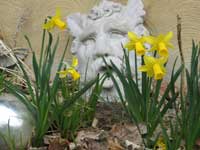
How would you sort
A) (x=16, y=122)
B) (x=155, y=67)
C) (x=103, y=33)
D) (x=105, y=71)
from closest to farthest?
(x=155, y=67) < (x=16, y=122) < (x=105, y=71) < (x=103, y=33)

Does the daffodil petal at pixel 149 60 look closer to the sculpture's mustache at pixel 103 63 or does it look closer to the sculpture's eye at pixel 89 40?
the sculpture's mustache at pixel 103 63

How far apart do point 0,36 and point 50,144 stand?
0.94 meters

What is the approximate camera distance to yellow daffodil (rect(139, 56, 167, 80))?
65.3 inches

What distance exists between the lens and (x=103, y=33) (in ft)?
7.61

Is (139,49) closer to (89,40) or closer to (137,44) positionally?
(137,44)

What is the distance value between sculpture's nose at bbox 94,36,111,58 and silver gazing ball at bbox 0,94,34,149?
456 millimetres

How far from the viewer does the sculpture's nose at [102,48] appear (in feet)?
7.34

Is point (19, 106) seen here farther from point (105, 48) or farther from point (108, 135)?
point (105, 48)

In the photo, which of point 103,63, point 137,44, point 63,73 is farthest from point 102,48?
point 137,44

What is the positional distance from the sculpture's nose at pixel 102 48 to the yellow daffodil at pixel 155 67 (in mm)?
521

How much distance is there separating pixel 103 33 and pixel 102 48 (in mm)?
95

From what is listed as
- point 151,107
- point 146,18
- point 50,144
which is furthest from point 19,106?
point 146,18

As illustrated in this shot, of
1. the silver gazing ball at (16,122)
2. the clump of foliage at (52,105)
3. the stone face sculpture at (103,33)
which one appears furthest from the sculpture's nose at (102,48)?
the silver gazing ball at (16,122)

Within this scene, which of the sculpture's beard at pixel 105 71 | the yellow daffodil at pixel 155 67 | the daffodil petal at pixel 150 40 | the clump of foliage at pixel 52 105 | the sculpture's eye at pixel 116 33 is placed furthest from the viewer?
the sculpture's eye at pixel 116 33
